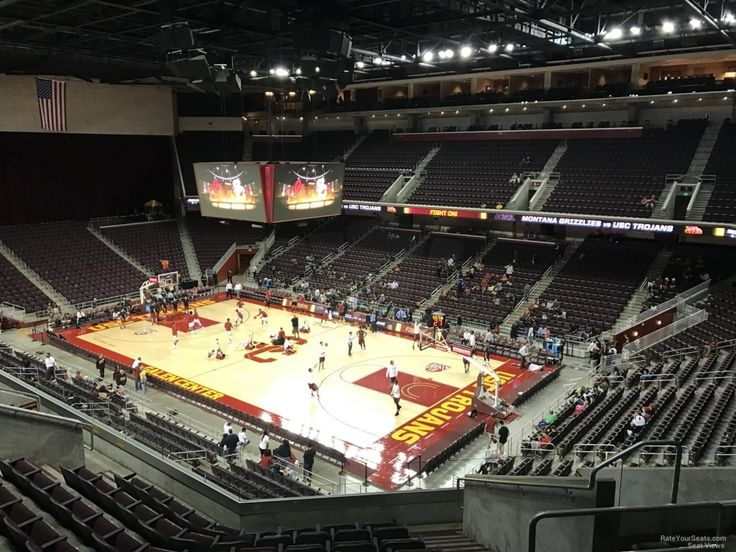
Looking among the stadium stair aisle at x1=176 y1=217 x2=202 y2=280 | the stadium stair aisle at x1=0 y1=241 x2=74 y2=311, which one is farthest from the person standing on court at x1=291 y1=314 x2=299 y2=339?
the stadium stair aisle at x1=176 y1=217 x2=202 y2=280

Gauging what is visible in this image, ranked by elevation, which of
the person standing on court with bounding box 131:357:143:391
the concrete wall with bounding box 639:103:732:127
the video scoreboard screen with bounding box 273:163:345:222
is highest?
the concrete wall with bounding box 639:103:732:127

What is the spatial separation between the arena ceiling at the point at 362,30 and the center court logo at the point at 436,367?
12911mm

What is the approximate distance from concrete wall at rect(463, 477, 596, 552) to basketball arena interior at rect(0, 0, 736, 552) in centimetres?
4

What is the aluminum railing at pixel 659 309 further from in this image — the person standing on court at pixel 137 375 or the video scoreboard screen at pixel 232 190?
the person standing on court at pixel 137 375

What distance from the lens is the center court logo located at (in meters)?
23.5

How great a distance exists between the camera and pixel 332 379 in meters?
22.3

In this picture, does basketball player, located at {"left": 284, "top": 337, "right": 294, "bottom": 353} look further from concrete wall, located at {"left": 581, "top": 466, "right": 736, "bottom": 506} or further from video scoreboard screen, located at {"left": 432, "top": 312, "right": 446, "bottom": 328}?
concrete wall, located at {"left": 581, "top": 466, "right": 736, "bottom": 506}

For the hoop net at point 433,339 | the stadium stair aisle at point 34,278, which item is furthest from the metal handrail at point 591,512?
the stadium stair aisle at point 34,278

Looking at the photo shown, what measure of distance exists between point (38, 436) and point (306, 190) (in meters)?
13.1

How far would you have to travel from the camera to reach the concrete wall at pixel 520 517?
5906 millimetres

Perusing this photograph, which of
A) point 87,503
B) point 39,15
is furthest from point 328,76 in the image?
point 87,503

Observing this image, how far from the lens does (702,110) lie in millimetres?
33531

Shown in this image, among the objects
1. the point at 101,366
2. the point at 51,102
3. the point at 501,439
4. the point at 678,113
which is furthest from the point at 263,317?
the point at 678,113

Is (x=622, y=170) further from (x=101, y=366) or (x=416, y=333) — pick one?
(x=101, y=366)
